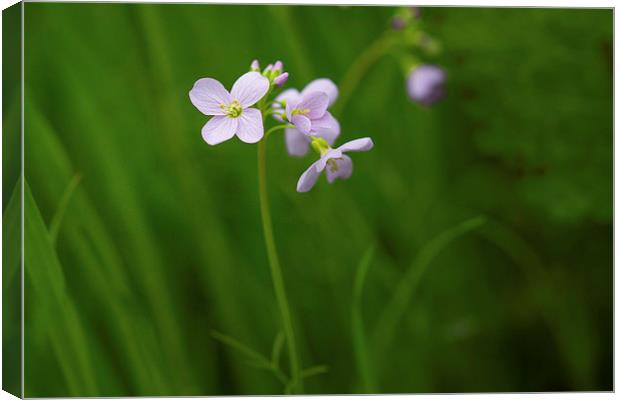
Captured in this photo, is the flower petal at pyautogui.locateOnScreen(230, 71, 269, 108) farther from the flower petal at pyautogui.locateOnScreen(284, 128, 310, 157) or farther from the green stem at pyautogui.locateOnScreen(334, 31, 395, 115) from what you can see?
the green stem at pyautogui.locateOnScreen(334, 31, 395, 115)

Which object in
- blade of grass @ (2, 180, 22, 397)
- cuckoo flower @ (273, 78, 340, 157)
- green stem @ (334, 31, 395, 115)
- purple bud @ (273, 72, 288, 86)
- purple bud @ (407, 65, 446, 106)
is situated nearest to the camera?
purple bud @ (273, 72, 288, 86)

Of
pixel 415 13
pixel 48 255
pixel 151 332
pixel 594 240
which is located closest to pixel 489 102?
pixel 415 13

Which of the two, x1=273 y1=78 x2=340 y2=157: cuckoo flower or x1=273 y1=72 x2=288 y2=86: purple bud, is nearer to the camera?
x1=273 y1=72 x2=288 y2=86: purple bud

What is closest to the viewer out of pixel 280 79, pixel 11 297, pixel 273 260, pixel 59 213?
pixel 280 79

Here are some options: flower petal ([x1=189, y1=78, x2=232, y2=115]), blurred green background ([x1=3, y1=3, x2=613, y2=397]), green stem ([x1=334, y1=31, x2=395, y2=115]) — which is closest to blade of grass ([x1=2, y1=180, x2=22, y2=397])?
blurred green background ([x1=3, y1=3, x2=613, y2=397])

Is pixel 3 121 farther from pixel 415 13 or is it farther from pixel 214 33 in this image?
pixel 415 13

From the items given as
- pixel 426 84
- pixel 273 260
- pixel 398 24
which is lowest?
pixel 273 260

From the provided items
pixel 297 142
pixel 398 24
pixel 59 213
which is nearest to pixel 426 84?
pixel 398 24

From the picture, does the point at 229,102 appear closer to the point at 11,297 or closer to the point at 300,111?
the point at 300,111
